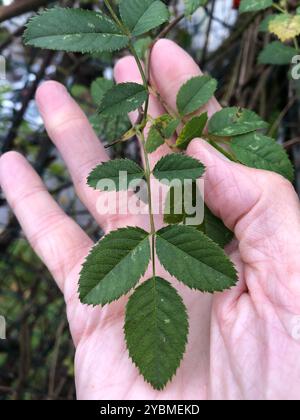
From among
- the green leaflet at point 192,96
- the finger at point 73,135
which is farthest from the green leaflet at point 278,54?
the finger at point 73,135

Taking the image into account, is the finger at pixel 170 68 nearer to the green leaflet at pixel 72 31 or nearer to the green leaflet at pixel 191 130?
the green leaflet at pixel 191 130

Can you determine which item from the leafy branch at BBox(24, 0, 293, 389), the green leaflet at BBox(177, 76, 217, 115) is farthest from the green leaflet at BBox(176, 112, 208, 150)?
the green leaflet at BBox(177, 76, 217, 115)

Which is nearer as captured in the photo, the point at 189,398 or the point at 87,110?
the point at 189,398

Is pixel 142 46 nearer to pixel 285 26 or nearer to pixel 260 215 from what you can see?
pixel 285 26

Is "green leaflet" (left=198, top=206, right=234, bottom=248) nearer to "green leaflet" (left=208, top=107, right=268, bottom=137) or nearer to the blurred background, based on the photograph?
"green leaflet" (left=208, top=107, right=268, bottom=137)

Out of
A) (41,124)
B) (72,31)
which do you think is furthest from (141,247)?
(41,124)

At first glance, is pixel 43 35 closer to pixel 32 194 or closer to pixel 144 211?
pixel 144 211
